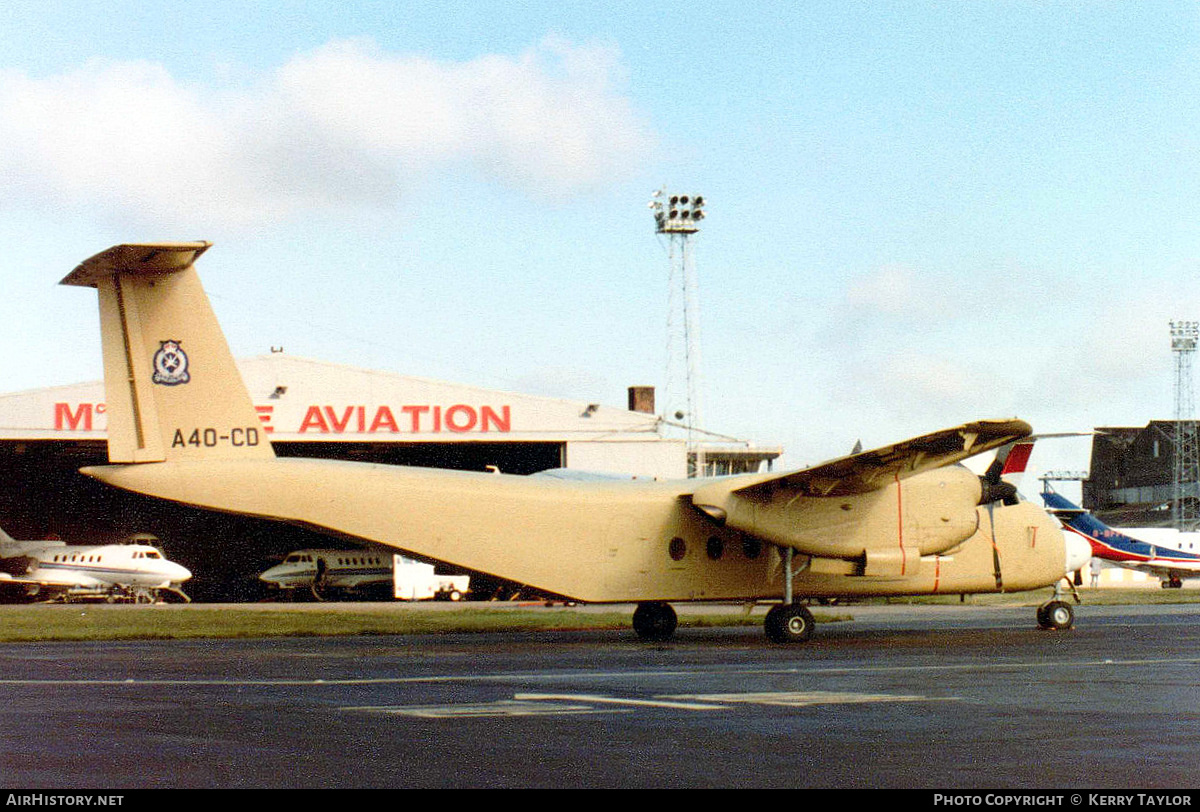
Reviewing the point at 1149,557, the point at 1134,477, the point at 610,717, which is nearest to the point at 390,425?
the point at 1149,557

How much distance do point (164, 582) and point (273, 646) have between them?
3744 centimetres

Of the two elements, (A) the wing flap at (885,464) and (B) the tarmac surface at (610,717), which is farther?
(A) the wing flap at (885,464)

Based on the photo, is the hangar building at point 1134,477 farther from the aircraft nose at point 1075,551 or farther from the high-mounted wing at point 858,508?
the high-mounted wing at point 858,508

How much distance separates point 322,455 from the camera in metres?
62.5

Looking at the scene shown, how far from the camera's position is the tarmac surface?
8281mm

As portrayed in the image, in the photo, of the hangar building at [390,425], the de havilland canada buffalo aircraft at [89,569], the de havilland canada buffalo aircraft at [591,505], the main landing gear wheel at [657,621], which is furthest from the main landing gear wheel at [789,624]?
the de havilland canada buffalo aircraft at [89,569]

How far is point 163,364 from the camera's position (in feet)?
72.9

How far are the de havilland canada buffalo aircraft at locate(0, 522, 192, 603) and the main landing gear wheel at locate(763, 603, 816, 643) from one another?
41093mm

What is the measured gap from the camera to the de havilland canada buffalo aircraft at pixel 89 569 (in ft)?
192

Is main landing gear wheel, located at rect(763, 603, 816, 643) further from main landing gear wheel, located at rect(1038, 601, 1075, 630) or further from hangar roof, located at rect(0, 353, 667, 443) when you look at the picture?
hangar roof, located at rect(0, 353, 667, 443)

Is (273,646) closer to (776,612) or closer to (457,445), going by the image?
(776,612)

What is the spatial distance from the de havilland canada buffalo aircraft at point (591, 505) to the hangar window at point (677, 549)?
0.08 ft

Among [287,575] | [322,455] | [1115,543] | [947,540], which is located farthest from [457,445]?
[947,540]

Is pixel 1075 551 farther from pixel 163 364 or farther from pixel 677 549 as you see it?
pixel 163 364
